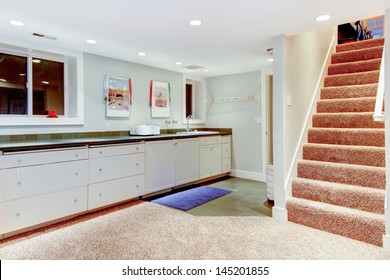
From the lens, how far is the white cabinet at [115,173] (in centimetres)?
314

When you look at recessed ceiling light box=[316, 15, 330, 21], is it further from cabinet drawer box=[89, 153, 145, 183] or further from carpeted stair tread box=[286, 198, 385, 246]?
cabinet drawer box=[89, 153, 145, 183]

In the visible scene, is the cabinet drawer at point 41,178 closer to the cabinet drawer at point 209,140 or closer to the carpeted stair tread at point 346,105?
the cabinet drawer at point 209,140

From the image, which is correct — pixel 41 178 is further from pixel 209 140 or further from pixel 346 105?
pixel 346 105

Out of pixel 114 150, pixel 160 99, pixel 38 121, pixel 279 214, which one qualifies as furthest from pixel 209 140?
pixel 38 121

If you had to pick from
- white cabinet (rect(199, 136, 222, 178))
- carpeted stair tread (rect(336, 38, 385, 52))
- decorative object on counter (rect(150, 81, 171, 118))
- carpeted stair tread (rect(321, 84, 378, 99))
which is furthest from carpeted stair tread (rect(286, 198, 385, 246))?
carpeted stair tread (rect(336, 38, 385, 52))

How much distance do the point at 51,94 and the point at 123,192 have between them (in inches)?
64.8

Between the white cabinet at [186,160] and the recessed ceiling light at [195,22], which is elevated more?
the recessed ceiling light at [195,22]

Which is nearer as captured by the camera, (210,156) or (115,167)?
(115,167)

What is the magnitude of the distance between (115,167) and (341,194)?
267 cm

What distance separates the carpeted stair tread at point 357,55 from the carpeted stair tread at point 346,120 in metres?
1.38

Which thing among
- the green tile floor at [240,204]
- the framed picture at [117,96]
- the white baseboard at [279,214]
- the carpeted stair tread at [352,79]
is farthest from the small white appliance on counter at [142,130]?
the carpeted stair tread at [352,79]

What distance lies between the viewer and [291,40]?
124 inches

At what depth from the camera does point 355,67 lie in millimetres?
4043

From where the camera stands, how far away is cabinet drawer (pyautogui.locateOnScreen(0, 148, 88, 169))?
2.46m
